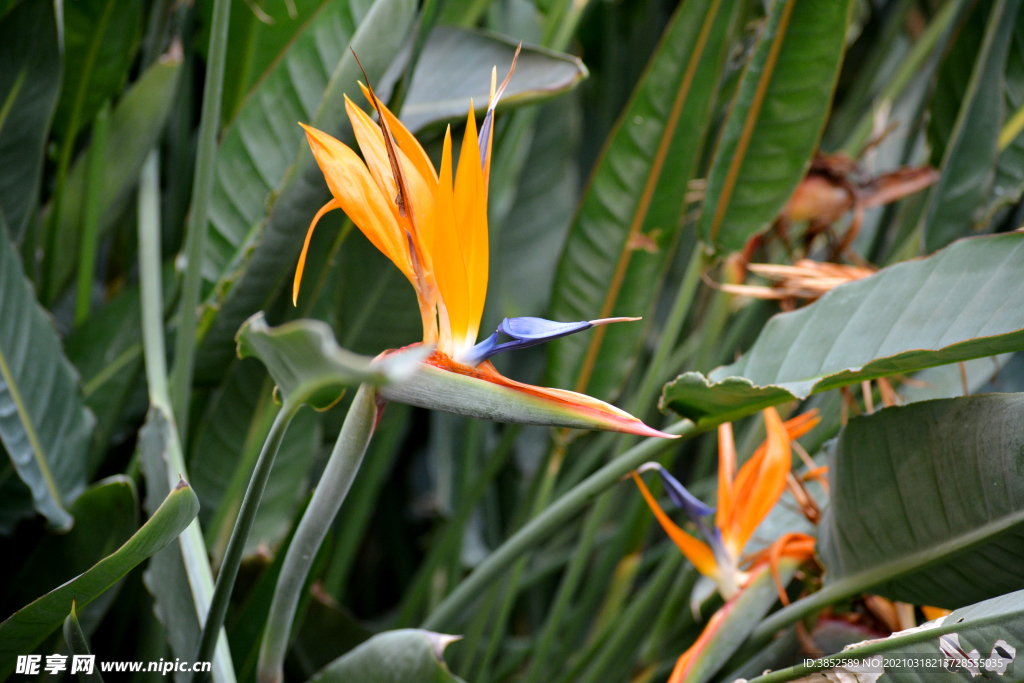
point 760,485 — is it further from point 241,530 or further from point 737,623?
point 241,530

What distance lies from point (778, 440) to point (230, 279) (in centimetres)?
35

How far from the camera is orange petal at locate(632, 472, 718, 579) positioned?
0.36 m

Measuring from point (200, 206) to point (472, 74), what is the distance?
21 cm

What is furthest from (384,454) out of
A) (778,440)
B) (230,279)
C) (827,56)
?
(827,56)

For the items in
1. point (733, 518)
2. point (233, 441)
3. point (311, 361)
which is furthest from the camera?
point (233, 441)

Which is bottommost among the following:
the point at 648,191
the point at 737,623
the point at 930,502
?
the point at 737,623

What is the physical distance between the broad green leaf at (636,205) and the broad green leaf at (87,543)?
0.32 metres

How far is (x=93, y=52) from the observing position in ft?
1.62

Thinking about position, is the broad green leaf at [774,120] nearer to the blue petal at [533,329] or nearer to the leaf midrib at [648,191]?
the leaf midrib at [648,191]

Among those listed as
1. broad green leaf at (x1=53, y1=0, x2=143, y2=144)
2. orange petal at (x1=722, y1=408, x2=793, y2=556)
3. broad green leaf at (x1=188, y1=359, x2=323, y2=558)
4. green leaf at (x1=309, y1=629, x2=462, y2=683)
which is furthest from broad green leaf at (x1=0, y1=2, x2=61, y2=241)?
orange petal at (x1=722, y1=408, x2=793, y2=556)

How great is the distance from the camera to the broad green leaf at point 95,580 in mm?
259

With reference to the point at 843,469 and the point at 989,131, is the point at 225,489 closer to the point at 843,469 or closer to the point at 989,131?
the point at 843,469

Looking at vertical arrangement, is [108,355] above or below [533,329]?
below

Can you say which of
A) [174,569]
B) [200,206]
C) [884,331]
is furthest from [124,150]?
[884,331]
